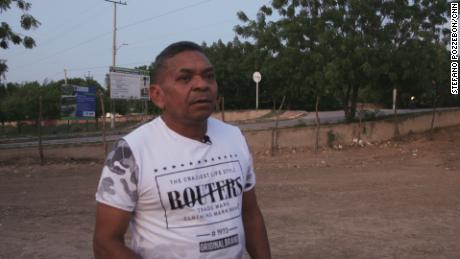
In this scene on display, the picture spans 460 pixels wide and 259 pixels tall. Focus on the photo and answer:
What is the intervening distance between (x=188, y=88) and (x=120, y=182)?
39 centimetres

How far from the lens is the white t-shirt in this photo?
5.64ft

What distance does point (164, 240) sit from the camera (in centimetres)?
175

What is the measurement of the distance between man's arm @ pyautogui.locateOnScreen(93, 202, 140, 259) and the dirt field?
4.13 m

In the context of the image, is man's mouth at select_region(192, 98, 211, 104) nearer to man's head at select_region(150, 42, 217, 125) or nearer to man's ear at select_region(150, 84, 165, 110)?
man's head at select_region(150, 42, 217, 125)

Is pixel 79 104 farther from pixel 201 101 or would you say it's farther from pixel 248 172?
pixel 201 101

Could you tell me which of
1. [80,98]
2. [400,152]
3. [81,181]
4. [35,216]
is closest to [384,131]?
[400,152]

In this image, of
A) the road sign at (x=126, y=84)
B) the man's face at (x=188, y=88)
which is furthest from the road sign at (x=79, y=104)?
the man's face at (x=188, y=88)

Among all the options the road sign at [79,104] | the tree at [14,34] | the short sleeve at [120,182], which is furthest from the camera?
the road sign at [79,104]

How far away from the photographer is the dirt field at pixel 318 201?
6129mm

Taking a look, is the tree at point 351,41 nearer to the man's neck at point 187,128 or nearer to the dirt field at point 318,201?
the dirt field at point 318,201

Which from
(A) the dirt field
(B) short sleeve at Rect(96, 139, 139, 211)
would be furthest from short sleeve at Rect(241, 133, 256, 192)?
(A) the dirt field

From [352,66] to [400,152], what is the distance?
312cm

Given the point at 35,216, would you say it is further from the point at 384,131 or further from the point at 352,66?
the point at 384,131

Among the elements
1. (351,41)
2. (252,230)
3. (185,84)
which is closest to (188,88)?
(185,84)
